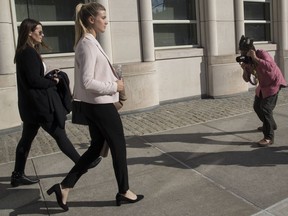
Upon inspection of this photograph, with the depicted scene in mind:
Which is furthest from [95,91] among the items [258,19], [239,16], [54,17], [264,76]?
[258,19]

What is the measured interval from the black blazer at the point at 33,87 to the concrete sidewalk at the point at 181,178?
0.83 metres

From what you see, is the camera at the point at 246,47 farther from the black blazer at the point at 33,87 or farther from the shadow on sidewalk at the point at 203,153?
the black blazer at the point at 33,87

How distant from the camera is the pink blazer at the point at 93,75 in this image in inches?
123

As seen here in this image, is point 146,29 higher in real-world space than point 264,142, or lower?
higher

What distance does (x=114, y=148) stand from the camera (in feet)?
11.0

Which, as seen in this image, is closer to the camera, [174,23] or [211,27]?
[174,23]

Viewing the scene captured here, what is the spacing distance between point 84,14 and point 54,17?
4684 millimetres

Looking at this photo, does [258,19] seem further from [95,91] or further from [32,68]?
[95,91]

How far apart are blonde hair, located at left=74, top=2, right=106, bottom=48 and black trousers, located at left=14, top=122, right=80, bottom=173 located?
106cm

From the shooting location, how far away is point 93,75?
10.4ft

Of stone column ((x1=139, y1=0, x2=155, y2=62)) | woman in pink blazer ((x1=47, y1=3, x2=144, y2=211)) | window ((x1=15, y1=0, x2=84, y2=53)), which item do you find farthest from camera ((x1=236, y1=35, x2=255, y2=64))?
window ((x1=15, y1=0, x2=84, y2=53))

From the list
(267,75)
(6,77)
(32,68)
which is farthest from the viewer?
(6,77)

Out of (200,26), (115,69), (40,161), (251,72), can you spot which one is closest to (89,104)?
(115,69)

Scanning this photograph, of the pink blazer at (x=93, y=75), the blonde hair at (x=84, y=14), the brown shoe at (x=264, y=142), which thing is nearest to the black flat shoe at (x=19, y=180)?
the pink blazer at (x=93, y=75)
